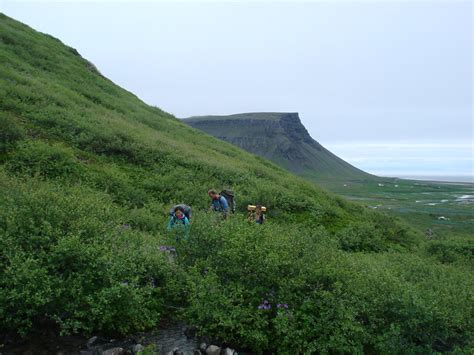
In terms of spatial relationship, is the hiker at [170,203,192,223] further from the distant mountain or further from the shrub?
the distant mountain

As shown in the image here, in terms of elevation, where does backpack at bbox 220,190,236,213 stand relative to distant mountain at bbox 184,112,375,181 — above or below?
below

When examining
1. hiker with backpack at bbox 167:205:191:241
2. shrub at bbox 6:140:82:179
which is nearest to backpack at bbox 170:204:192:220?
hiker with backpack at bbox 167:205:191:241

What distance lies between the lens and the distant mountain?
17525 centimetres

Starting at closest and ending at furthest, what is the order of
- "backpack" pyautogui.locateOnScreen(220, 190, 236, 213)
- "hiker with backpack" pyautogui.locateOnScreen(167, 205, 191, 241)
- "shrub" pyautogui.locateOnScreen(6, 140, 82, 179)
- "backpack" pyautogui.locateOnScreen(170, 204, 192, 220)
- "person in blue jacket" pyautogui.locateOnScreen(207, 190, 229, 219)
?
"hiker with backpack" pyautogui.locateOnScreen(167, 205, 191, 241) < "backpack" pyautogui.locateOnScreen(170, 204, 192, 220) < "person in blue jacket" pyautogui.locateOnScreen(207, 190, 229, 219) < "shrub" pyautogui.locateOnScreen(6, 140, 82, 179) < "backpack" pyautogui.locateOnScreen(220, 190, 236, 213)

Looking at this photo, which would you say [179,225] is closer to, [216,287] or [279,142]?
[216,287]

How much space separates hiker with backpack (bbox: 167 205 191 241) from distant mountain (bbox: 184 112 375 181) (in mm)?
156562

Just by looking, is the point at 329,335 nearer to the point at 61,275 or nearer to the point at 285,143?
the point at 61,275

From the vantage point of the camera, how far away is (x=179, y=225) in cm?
859

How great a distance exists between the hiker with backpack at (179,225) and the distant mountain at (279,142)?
6164 inches

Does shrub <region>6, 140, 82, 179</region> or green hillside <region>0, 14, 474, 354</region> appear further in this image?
shrub <region>6, 140, 82, 179</region>

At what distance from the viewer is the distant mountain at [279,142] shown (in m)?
175

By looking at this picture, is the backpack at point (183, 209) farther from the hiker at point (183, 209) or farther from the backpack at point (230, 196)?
the backpack at point (230, 196)

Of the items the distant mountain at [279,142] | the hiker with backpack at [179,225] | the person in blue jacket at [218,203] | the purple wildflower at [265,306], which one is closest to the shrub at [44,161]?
the person in blue jacket at [218,203]

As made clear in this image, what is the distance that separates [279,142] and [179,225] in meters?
176
